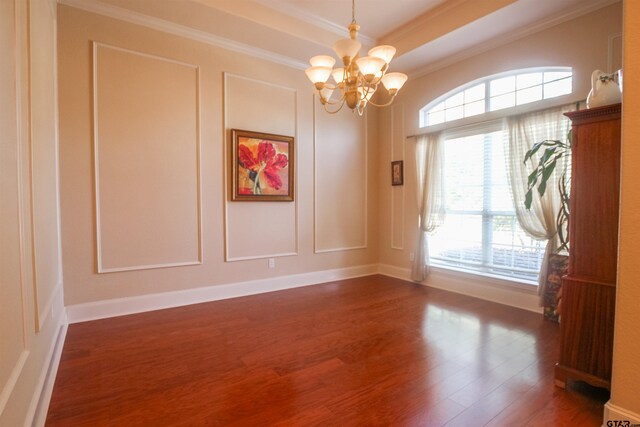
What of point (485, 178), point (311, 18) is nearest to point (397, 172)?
point (485, 178)

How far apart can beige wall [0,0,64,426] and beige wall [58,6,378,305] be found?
77 centimetres

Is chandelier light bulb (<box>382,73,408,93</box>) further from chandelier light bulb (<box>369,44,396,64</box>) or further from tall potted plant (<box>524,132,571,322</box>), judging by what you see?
tall potted plant (<box>524,132,571,322</box>)

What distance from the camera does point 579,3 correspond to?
3064 millimetres

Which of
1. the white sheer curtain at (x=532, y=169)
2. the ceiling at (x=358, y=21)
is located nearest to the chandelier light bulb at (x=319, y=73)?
the ceiling at (x=358, y=21)

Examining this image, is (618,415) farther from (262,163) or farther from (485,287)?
(262,163)

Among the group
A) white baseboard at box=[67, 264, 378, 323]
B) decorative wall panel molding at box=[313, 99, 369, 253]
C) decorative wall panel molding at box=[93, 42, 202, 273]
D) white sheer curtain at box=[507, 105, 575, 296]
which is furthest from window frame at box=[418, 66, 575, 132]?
decorative wall panel molding at box=[93, 42, 202, 273]

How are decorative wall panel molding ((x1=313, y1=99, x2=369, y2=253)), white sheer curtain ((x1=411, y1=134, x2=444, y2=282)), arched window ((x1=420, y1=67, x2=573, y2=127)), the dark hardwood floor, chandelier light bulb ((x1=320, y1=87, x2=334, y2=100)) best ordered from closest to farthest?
the dark hardwood floor < chandelier light bulb ((x1=320, y1=87, x2=334, y2=100)) < arched window ((x1=420, y1=67, x2=573, y2=127)) < white sheer curtain ((x1=411, y1=134, x2=444, y2=282)) < decorative wall panel molding ((x1=313, y1=99, x2=369, y2=253))

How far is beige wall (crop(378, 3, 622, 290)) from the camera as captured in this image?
304 cm

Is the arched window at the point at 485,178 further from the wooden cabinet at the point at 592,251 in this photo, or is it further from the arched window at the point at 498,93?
the wooden cabinet at the point at 592,251

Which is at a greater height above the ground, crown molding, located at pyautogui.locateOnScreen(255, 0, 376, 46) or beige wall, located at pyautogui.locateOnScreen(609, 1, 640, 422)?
crown molding, located at pyautogui.locateOnScreen(255, 0, 376, 46)

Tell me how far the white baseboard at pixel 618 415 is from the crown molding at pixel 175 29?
4.52m

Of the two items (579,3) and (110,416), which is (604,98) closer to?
(579,3)

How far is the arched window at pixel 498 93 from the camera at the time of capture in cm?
339

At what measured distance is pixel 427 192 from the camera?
450 cm
